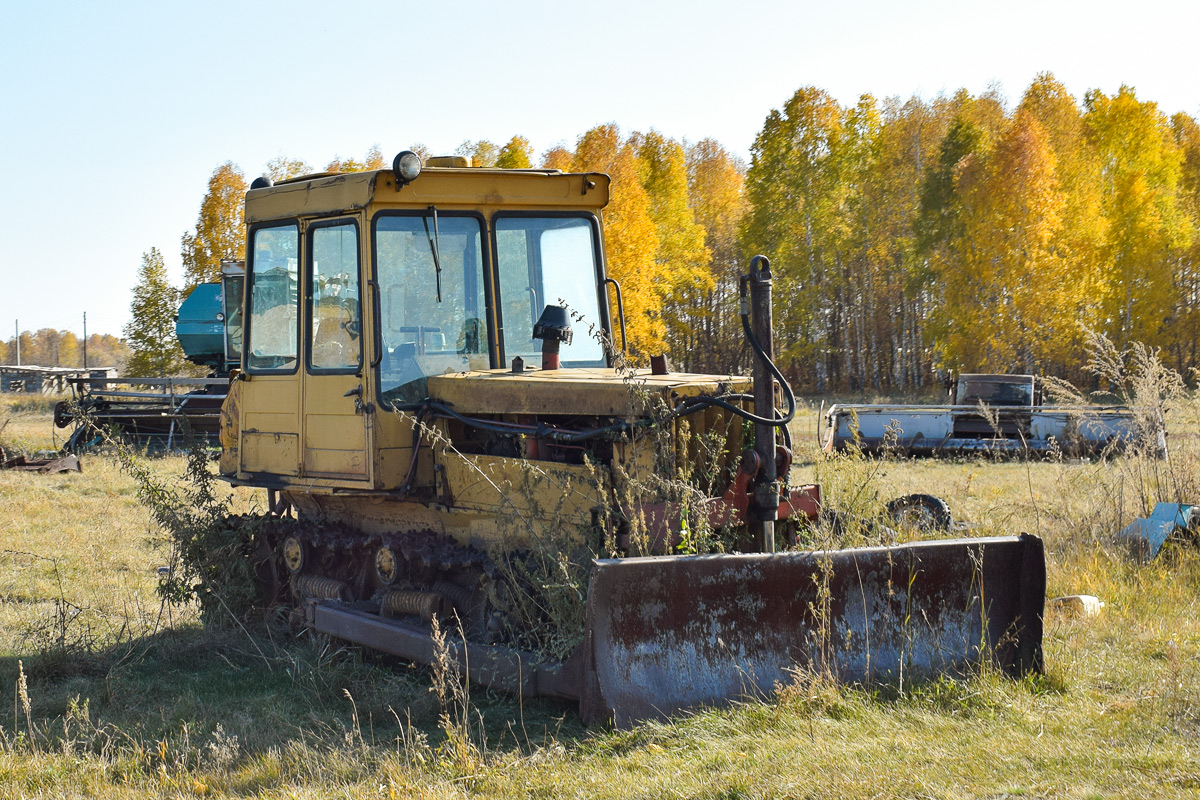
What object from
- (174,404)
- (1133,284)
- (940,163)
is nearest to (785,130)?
(940,163)

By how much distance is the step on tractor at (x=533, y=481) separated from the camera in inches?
184

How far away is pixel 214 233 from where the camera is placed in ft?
110

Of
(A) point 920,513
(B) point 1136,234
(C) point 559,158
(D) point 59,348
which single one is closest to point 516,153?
(C) point 559,158

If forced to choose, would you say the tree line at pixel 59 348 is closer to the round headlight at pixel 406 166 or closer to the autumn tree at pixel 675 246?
the autumn tree at pixel 675 246

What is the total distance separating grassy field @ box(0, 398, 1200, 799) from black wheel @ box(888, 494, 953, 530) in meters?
0.91

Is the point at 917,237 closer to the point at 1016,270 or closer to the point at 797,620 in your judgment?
the point at 1016,270

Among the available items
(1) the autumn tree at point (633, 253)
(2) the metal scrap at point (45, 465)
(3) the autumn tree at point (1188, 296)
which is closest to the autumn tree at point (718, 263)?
(1) the autumn tree at point (633, 253)

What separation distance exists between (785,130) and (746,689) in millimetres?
32016

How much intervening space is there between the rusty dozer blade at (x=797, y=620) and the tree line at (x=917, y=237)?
850 inches

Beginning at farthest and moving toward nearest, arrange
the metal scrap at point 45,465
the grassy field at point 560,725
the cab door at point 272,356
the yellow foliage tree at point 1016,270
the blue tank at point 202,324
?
the yellow foliage tree at point 1016,270, the blue tank at point 202,324, the metal scrap at point 45,465, the cab door at point 272,356, the grassy field at point 560,725

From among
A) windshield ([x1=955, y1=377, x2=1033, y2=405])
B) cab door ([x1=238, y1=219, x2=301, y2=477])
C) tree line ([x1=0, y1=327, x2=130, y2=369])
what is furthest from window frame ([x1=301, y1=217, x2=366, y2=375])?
tree line ([x1=0, y1=327, x2=130, y2=369])

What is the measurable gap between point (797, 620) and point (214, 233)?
32225 millimetres

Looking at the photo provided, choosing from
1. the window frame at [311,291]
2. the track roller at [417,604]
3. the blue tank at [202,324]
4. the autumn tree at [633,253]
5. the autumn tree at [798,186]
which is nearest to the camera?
the track roller at [417,604]

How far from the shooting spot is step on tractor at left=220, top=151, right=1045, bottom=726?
4.66 m
